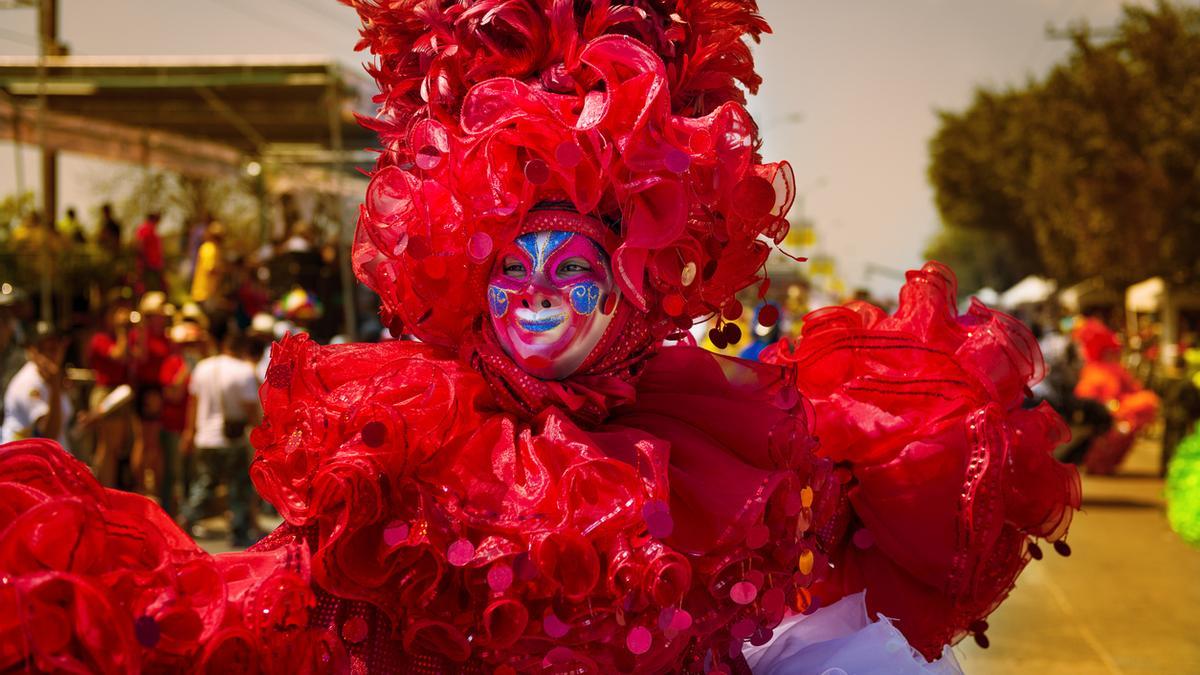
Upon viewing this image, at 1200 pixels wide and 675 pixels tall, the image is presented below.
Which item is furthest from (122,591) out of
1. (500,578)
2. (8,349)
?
(8,349)

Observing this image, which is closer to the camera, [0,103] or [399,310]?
[399,310]

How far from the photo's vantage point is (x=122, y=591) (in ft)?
6.17

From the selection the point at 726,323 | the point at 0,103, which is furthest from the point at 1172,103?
the point at 726,323

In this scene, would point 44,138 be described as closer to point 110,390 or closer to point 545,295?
point 110,390

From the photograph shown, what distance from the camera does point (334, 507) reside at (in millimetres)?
2188

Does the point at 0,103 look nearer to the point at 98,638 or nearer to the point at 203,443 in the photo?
the point at 203,443

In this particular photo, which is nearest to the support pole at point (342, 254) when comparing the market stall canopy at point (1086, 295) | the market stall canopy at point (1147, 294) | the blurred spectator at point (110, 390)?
the blurred spectator at point (110, 390)

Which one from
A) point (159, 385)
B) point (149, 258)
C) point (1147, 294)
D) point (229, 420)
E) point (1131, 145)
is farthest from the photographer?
point (1147, 294)

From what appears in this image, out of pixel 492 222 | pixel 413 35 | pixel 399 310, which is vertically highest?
pixel 413 35

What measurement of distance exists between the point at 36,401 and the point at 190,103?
9348mm

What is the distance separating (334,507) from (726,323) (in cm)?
98

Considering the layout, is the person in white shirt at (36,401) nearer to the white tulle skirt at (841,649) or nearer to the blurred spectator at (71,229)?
the white tulle skirt at (841,649)

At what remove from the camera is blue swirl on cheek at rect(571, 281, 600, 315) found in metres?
2.47

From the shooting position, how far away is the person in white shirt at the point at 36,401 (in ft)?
25.7
